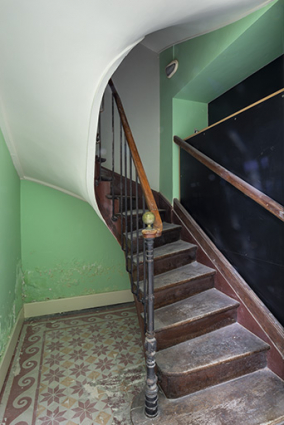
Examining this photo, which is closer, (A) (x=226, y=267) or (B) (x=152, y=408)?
(B) (x=152, y=408)

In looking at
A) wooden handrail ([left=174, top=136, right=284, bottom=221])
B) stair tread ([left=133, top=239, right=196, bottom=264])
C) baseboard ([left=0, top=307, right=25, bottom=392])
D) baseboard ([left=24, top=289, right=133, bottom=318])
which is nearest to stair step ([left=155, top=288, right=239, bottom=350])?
stair tread ([left=133, top=239, right=196, bottom=264])

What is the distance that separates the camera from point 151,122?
313 centimetres

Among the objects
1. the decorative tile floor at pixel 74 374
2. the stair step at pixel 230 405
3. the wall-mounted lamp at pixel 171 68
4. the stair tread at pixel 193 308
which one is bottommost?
the decorative tile floor at pixel 74 374

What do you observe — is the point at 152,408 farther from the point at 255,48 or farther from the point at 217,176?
the point at 255,48

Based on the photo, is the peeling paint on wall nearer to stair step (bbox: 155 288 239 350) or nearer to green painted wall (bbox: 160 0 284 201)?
green painted wall (bbox: 160 0 284 201)

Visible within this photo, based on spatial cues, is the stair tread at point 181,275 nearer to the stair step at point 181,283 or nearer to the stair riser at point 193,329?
the stair step at point 181,283

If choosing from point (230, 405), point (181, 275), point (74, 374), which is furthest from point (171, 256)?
point (74, 374)

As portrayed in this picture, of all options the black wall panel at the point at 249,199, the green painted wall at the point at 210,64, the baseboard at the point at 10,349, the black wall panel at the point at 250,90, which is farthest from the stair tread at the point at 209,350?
the black wall panel at the point at 250,90

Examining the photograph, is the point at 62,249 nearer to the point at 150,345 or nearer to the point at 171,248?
the point at 171,248

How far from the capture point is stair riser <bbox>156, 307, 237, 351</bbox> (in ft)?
5.45

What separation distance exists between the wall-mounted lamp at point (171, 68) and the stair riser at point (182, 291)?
2.28 m

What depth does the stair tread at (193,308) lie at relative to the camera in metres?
1.70

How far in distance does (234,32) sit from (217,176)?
1126 millimetres

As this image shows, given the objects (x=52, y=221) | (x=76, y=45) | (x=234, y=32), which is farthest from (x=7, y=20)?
(x=52, y=221)
